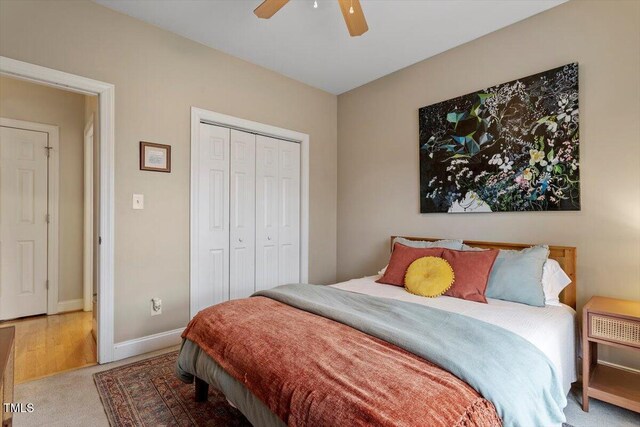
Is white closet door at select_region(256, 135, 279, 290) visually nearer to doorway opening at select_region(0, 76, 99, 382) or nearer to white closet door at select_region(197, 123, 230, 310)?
white closet door at select_region(197, 123, 230, 310)

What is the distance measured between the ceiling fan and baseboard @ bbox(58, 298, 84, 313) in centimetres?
377

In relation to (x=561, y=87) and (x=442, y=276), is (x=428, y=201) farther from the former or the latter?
(x=561, y=87)

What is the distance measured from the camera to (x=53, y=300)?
354cm

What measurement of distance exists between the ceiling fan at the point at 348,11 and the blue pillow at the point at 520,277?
1899 mm

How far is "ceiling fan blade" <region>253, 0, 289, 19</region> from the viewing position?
195 centimetres

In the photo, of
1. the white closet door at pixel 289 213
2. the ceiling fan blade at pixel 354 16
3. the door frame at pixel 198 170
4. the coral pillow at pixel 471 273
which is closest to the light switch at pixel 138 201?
the door frame at pixel 198 170

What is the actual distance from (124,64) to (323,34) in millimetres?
1626

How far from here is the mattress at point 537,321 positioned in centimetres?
160

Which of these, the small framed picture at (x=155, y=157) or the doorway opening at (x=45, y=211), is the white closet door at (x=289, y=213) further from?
the doorway opening at (x=45, y=211)

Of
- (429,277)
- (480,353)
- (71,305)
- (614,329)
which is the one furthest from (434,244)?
(71,305)

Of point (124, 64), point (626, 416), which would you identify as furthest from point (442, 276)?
point (124, 64)

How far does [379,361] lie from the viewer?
1158 mm

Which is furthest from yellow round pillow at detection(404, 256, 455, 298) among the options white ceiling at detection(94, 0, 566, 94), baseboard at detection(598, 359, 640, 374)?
white ceiling at detection(94, 0, 566, 94)

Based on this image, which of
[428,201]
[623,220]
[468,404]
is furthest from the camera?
[428,201]
